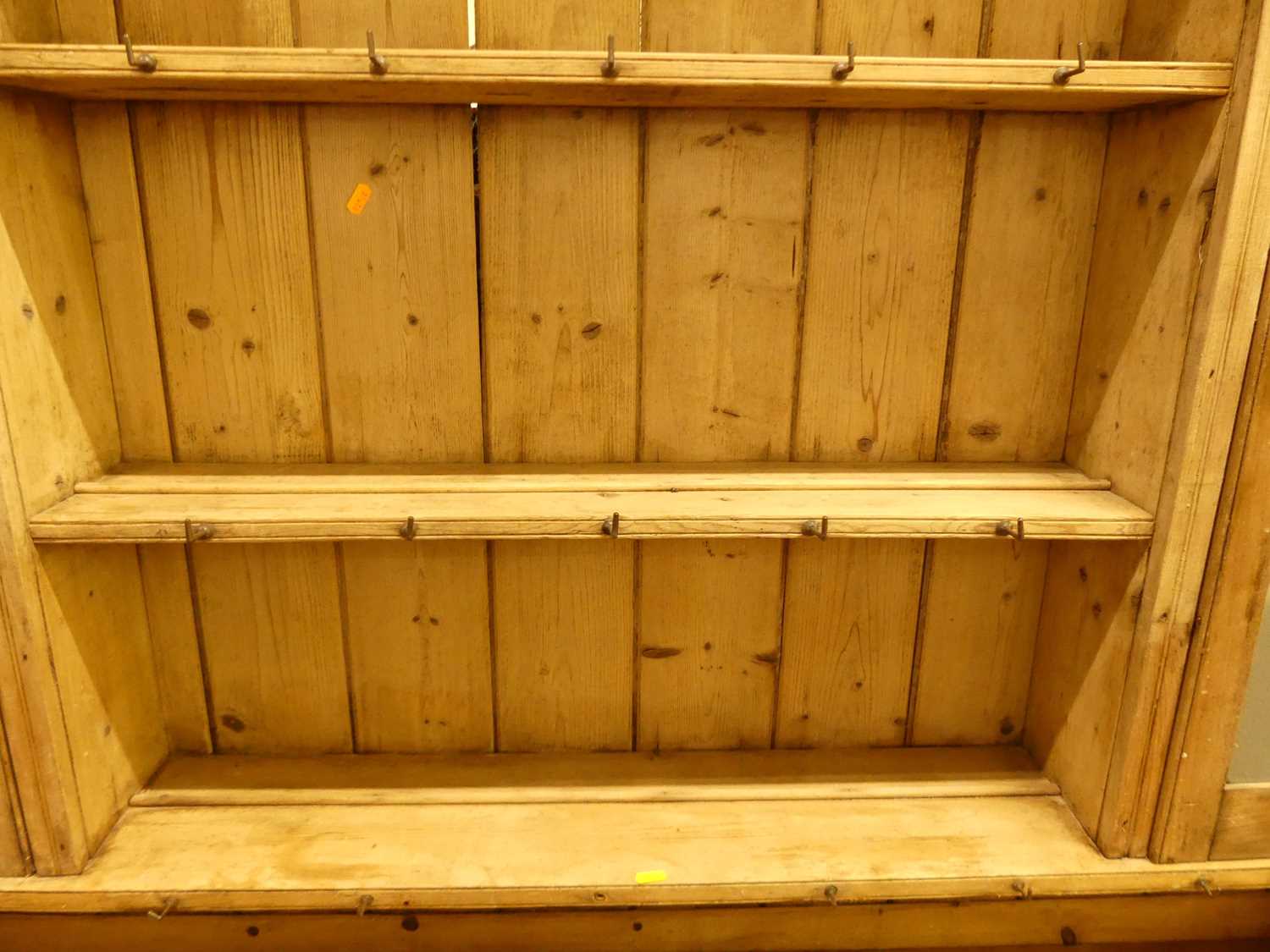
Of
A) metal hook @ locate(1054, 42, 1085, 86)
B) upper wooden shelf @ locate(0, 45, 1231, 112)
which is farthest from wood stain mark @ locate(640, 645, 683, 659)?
metal hook @ locate(1054, 42, 1085, 86)

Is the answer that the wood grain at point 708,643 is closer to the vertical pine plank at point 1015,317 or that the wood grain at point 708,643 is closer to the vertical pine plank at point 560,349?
the vertical pine plank at point 560,349

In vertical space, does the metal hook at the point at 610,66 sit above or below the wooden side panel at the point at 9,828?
above

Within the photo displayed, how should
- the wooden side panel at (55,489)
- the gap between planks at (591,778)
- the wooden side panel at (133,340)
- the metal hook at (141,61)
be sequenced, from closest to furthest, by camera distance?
the metal hook at (141,61) < the wooden side panel at (55,489) < the wooden side panel at (133,340) < the gap between planks at (591,778)

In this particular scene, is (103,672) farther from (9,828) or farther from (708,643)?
(708,643)

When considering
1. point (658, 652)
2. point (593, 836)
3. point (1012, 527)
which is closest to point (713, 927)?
point (593, 836)

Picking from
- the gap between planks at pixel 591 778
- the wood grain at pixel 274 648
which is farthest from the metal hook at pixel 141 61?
the gap between planks at pixel 591 778

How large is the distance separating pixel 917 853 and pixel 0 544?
1227 mm

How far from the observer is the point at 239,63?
0.97 meters

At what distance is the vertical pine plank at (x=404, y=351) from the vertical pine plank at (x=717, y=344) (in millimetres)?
255

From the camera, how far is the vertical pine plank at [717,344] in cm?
119

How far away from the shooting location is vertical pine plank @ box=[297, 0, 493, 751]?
1.17 metres

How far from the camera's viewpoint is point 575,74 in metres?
0.98

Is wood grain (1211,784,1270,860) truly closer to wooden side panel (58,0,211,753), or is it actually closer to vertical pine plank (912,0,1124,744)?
vertical pine plank (912,0,1124,744)

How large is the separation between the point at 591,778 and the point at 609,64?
989mm
